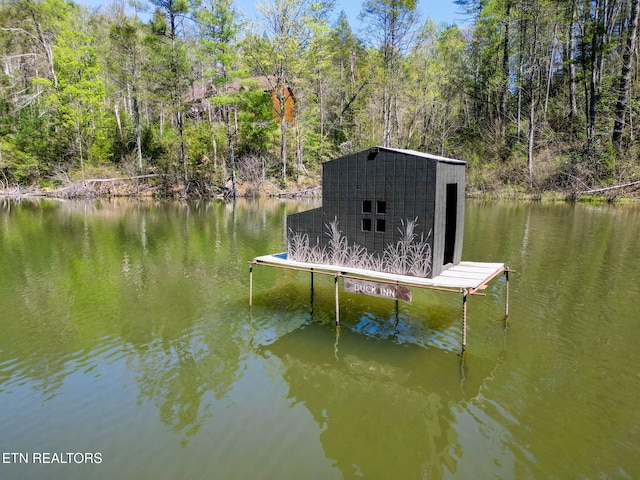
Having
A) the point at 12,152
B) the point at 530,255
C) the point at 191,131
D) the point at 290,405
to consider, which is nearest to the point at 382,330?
the point at 290,405

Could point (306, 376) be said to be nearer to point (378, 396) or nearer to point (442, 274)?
point (378, 396)

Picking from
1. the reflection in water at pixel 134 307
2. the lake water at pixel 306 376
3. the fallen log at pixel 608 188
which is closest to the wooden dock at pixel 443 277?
the lake water at pixel 306 376

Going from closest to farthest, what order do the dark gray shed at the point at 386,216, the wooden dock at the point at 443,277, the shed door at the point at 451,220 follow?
1. the wooden dock at the point at 443,277
2. the dark gray shed at the point at 386,216
3. the shed door at the point at 451,220

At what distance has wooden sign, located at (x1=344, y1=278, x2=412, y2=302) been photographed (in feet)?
25.2

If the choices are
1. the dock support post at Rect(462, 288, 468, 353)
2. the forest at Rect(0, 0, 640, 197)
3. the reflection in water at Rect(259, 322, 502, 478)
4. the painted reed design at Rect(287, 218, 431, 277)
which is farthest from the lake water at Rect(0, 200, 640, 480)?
the forest at Rect(0, 0, 640, 197)

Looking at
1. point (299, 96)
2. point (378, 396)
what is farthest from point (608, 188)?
point (378, 396)

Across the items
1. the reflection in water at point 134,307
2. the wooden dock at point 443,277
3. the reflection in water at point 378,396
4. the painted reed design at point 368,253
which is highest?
the painted reed design at point 368,253

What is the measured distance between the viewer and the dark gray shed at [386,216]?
8.20m

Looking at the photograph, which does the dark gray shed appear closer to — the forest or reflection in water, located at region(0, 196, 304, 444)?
reflection in water, located at region(0, 196, 304, 444)

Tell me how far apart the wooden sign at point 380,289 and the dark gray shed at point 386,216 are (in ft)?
2.79

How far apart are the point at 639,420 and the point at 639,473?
1.30 metres

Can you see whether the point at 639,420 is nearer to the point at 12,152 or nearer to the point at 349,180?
the point at 349,180

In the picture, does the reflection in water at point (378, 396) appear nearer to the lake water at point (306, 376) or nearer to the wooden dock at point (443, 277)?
the lake water at point (306, 376)

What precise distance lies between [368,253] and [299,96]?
118 feet
